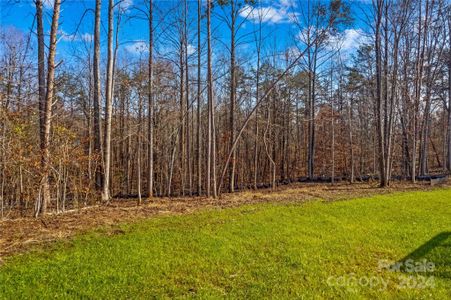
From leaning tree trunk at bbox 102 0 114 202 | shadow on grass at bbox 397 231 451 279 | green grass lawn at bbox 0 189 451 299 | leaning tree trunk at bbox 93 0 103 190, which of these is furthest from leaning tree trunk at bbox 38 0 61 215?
shadow on grass at bbox 397 231 451 279

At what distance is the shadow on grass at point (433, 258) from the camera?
3.52m

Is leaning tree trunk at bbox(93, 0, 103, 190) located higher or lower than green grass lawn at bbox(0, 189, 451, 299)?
higher

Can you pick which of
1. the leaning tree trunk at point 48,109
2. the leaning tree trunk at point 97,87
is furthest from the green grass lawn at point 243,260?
the leaning tree trunk at point 97,87

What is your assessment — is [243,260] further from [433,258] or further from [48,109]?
[48,109]

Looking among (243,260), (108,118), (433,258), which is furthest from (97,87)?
(433,258)

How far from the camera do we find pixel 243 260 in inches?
149

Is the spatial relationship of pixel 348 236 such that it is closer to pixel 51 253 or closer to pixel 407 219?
pixel 407 219

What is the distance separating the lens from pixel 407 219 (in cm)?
584

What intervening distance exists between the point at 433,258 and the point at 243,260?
102 inches

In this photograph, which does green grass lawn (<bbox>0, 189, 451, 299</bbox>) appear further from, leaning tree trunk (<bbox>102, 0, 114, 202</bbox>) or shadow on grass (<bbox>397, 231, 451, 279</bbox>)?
leaning tree trunk (<bbox>102, 0, 114, 202</bbox>)

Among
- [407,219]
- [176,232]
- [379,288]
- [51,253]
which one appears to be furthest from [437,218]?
[51,253]

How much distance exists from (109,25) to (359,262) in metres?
8.42

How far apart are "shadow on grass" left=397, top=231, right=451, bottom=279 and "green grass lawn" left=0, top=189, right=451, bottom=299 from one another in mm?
12

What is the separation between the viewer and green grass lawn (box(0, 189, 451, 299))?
2984mm
